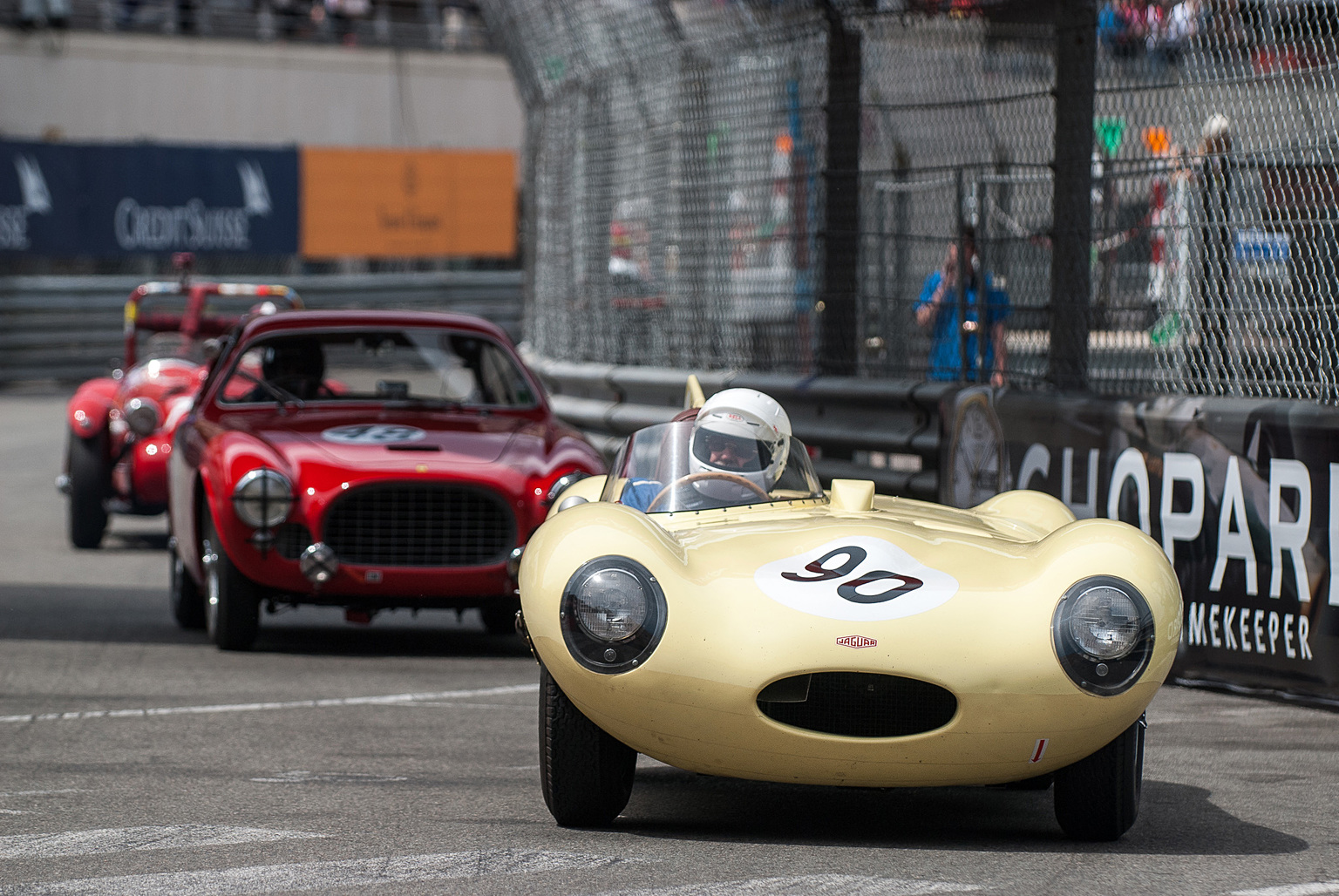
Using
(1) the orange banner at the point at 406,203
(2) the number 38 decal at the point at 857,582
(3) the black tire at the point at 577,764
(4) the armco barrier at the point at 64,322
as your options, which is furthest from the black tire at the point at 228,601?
(1) the orange banner at the point at 406,203

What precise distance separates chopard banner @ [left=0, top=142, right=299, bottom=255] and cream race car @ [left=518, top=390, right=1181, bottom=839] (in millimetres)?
24093

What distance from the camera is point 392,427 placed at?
25.8 ft

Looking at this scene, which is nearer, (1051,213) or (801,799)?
(801,799)

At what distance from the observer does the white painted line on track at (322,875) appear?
389cm

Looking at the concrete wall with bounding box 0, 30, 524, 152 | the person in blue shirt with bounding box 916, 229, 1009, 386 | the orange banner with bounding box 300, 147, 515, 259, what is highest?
the concrete wall with bounding box 0, 30, 524, 152

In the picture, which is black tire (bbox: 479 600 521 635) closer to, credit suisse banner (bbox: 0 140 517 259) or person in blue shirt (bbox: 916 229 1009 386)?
person in blue shirt (bbox: 916 229 1009 386)

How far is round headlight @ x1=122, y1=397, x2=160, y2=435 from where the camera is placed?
36.3 feet

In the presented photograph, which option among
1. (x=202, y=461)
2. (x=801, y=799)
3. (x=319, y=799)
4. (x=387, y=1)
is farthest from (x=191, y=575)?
(x=387, y=1)

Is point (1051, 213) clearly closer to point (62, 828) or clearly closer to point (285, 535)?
point (285, 535)

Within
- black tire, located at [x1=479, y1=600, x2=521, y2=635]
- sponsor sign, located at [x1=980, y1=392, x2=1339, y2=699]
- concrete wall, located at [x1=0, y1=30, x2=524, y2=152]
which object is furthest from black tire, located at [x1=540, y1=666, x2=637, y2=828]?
concrete wall, located at [x1=0, y1=30, x2=524, y2=152]

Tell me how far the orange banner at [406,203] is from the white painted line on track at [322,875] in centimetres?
2549

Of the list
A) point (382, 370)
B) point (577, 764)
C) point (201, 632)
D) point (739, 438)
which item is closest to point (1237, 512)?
point (739, 438)

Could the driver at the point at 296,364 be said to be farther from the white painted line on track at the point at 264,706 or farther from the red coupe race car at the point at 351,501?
the white painted line on track at the point at 264,706

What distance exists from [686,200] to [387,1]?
85.9 ft
